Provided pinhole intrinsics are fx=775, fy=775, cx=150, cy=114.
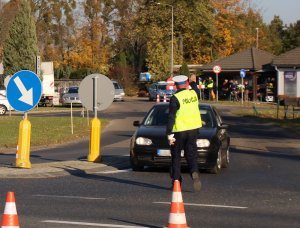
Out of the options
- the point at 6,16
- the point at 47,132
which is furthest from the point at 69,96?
the point at 6,16

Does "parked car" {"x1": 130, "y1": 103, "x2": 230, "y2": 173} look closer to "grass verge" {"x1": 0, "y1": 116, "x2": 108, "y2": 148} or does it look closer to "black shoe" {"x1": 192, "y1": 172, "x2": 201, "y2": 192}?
"black shoe" {"x1": 192, "y1": 172, "x2": 201, "y2": 192}

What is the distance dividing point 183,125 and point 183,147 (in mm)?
369

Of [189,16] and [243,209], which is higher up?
[189,16]

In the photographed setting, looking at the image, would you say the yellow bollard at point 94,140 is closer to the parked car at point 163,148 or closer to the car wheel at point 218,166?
the parked car at point 163,148

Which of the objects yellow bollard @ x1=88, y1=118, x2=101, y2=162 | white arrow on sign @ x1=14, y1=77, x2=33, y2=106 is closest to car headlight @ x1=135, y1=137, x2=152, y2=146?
yellow bollard @ x1=88, y1=118, x2=101, y2=162

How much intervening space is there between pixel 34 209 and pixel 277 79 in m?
49.1

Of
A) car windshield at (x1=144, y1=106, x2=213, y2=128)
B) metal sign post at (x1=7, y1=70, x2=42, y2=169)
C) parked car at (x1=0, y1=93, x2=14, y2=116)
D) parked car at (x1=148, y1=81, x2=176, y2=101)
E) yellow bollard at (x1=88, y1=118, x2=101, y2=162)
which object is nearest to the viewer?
metal sign post at (x1=7, y1=70, x2=42, y2=169)

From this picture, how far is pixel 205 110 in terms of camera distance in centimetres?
1667

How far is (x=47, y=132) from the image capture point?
28.0 meters

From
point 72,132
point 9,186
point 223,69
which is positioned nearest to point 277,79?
point 223,69

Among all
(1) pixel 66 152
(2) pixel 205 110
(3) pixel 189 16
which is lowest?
(1) pixel 66 152

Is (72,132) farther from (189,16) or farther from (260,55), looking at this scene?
(189,16)

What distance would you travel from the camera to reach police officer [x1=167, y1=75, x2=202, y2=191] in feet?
39.2

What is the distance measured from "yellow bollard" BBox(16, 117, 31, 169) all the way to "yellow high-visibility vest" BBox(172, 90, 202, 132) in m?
4.53
